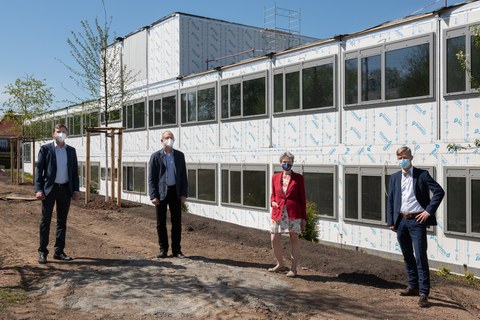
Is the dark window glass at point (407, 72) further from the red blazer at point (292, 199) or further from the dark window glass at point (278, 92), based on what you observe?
the red blazer at point (292, 199)

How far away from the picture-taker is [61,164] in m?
8.28

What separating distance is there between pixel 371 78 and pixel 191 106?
8.91m

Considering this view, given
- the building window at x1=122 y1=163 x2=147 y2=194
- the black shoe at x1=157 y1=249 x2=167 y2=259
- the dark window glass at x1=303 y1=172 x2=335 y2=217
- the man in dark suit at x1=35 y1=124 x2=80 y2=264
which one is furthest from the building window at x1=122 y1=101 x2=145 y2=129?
the black shoe at x1=157 y1=249 x2=167 y2=259

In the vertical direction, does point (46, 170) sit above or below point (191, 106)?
below

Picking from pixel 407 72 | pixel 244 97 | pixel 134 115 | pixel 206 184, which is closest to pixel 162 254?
pixel 407 72

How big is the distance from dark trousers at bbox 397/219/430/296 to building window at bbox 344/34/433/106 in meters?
5.57

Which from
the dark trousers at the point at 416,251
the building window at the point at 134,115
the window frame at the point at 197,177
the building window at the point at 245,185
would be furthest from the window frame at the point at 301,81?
the building window at the point at 134,115

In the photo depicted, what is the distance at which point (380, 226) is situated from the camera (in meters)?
12.5

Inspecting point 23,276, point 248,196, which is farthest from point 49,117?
point 23,276

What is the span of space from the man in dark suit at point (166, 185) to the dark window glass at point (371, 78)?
20.4 ft

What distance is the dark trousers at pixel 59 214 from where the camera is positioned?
813cm

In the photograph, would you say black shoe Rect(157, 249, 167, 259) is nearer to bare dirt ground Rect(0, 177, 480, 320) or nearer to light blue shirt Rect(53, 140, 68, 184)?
bare dirt ground Rect(0, 177, 480, 320)

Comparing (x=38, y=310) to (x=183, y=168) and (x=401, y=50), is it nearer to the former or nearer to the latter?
(x=183, y=168)

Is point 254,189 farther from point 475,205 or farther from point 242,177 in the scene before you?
point 475,205
